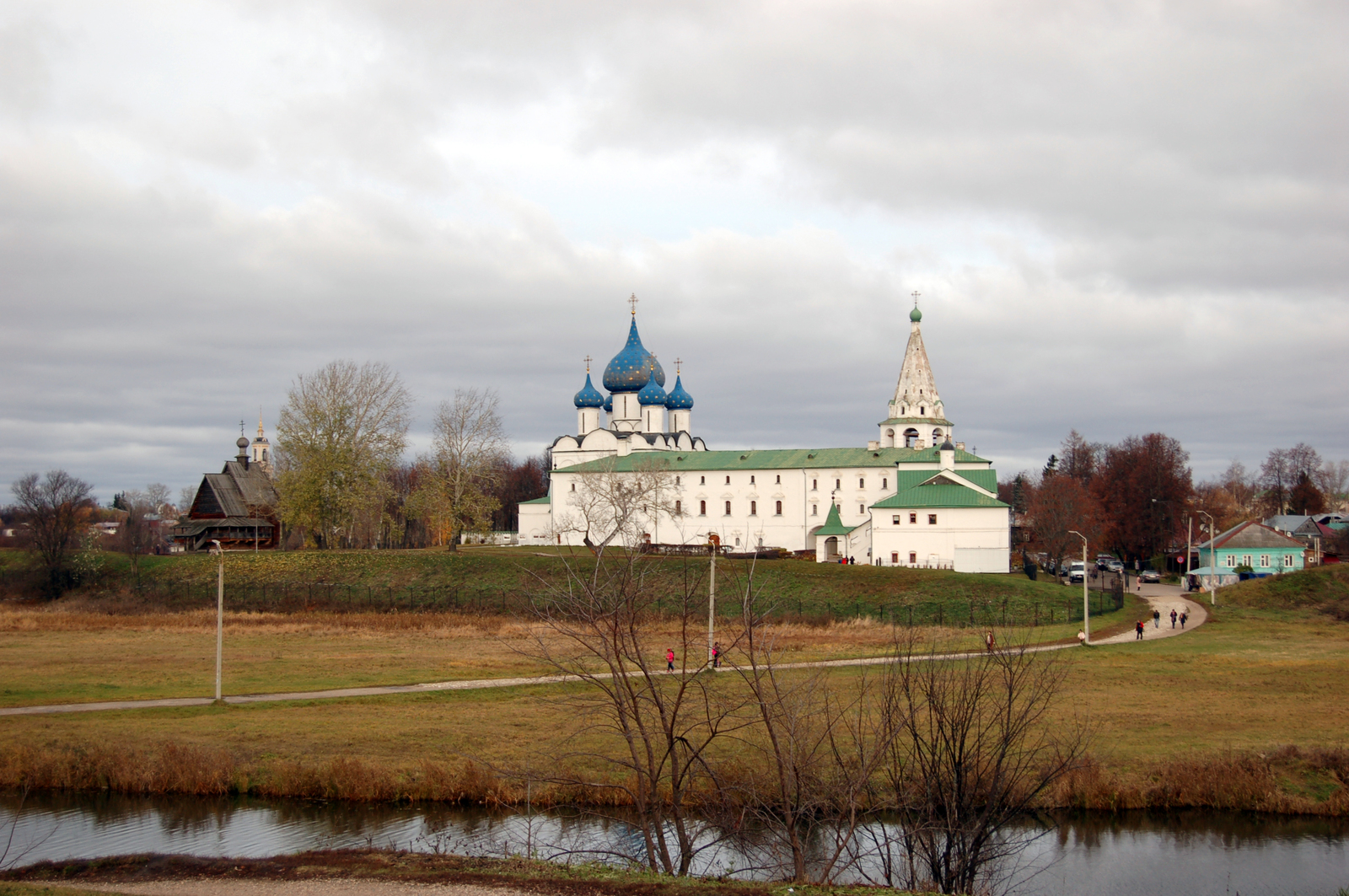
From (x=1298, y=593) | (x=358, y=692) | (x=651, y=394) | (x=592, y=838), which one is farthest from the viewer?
(x=651, y=394)

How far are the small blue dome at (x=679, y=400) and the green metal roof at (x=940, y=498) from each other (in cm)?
2673

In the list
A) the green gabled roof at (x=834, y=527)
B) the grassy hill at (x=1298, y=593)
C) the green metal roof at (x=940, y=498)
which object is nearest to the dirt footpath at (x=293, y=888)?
the grassy hill at (x=1298, y=593)

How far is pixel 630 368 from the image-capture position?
86.2m

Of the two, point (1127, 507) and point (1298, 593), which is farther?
point (1127, 507)

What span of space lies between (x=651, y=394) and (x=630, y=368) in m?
2.72

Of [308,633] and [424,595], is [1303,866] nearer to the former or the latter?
[308,633]

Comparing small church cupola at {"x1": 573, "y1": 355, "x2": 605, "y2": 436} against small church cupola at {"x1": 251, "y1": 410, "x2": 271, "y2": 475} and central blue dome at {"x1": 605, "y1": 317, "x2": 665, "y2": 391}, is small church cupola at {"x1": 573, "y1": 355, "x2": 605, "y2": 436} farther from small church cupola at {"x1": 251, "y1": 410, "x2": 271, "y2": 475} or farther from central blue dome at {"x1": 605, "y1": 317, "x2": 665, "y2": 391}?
small church cupola at {"x1": 251, "y1": 410, "x2": 271, "y2": 475}

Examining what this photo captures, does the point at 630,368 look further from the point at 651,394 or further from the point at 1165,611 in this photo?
the point at 1165,611

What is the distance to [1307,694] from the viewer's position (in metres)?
28.5

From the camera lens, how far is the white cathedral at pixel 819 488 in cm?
6325

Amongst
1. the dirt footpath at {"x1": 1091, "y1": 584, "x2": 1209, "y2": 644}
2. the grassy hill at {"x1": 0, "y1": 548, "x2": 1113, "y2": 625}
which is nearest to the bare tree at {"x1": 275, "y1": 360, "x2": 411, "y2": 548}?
the grassy hill at {"x1": 0, "y1": 548, "x2": 1113, "y2": 625}

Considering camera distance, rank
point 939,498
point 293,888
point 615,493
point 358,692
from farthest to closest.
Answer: point 615,493 → point 939,498 → point 358,692 → point 293,888

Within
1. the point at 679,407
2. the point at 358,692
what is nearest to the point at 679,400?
the point at 679,407

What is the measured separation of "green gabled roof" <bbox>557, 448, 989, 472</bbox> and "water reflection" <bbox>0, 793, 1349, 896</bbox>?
53.2 metres
